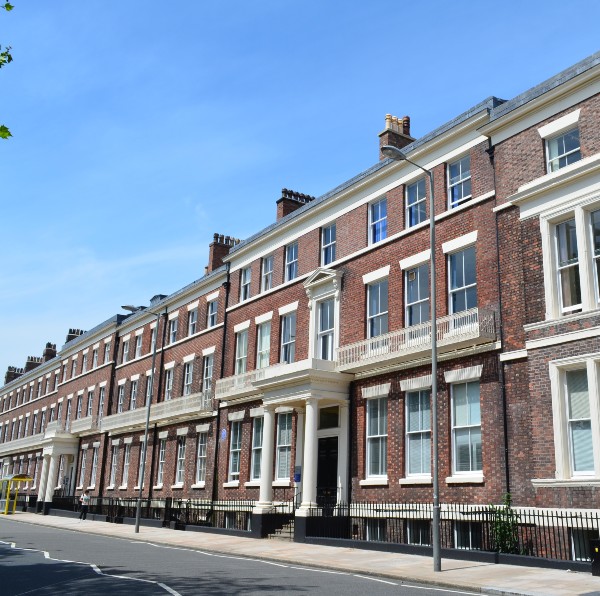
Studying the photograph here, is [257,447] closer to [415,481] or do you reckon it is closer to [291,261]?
[291,261]

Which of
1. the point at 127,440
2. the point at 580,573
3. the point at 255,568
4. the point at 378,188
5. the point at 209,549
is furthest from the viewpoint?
the point at 127,440

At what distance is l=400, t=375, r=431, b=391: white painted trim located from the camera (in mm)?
20422

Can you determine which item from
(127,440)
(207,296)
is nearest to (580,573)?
(207,296)

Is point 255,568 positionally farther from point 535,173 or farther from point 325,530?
point 535,173

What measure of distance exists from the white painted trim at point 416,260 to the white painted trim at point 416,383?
361 centimetres

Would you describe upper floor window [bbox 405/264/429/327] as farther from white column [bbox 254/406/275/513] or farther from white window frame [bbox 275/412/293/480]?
white window frame [bbox 275/412/293/480]

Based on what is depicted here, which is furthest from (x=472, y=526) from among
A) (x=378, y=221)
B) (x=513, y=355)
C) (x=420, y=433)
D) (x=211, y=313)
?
(x=211, y=313)

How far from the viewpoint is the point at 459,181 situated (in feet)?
69.4

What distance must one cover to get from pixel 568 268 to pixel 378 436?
825 centimetres

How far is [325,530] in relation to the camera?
2169cm

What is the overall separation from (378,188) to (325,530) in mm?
11470

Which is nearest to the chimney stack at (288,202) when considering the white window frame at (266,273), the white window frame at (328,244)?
the white window frame at (266,273)

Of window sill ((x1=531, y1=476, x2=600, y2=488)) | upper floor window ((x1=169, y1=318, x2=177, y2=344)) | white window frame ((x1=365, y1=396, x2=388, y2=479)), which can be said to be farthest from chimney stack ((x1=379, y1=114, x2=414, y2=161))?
upper floor window ((x1=169, y1=318, x2=177, y2=344))

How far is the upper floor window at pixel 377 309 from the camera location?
23.1 meters
